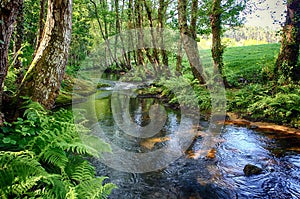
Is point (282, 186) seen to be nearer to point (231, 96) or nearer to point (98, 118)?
point (231, 96)

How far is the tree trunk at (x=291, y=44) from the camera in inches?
454

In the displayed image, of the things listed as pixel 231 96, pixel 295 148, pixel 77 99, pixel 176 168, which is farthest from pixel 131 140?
pixel 77 99

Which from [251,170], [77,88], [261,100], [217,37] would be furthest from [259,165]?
[77,88]

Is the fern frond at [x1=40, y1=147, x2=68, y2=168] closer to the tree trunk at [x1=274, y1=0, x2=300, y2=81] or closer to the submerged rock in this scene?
the submerged rock

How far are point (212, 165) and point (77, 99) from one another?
11.0 metres

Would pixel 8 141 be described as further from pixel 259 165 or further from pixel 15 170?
pixel 259 165

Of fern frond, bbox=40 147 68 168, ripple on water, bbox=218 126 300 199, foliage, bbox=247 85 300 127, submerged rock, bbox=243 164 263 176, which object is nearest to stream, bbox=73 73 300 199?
ripple on water, bbox=218 126 300 199

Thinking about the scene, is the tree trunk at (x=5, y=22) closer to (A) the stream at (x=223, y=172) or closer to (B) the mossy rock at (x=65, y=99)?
(A) the stream at (x=223, y=172)

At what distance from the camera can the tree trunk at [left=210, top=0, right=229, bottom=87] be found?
39.7 feet

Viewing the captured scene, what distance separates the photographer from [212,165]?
19.0 feet

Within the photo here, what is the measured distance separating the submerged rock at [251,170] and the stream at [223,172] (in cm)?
12

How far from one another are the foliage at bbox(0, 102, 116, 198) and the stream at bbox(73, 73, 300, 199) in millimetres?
Result: 1767

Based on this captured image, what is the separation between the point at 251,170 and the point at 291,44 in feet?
30.8

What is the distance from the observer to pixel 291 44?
11656 mm
